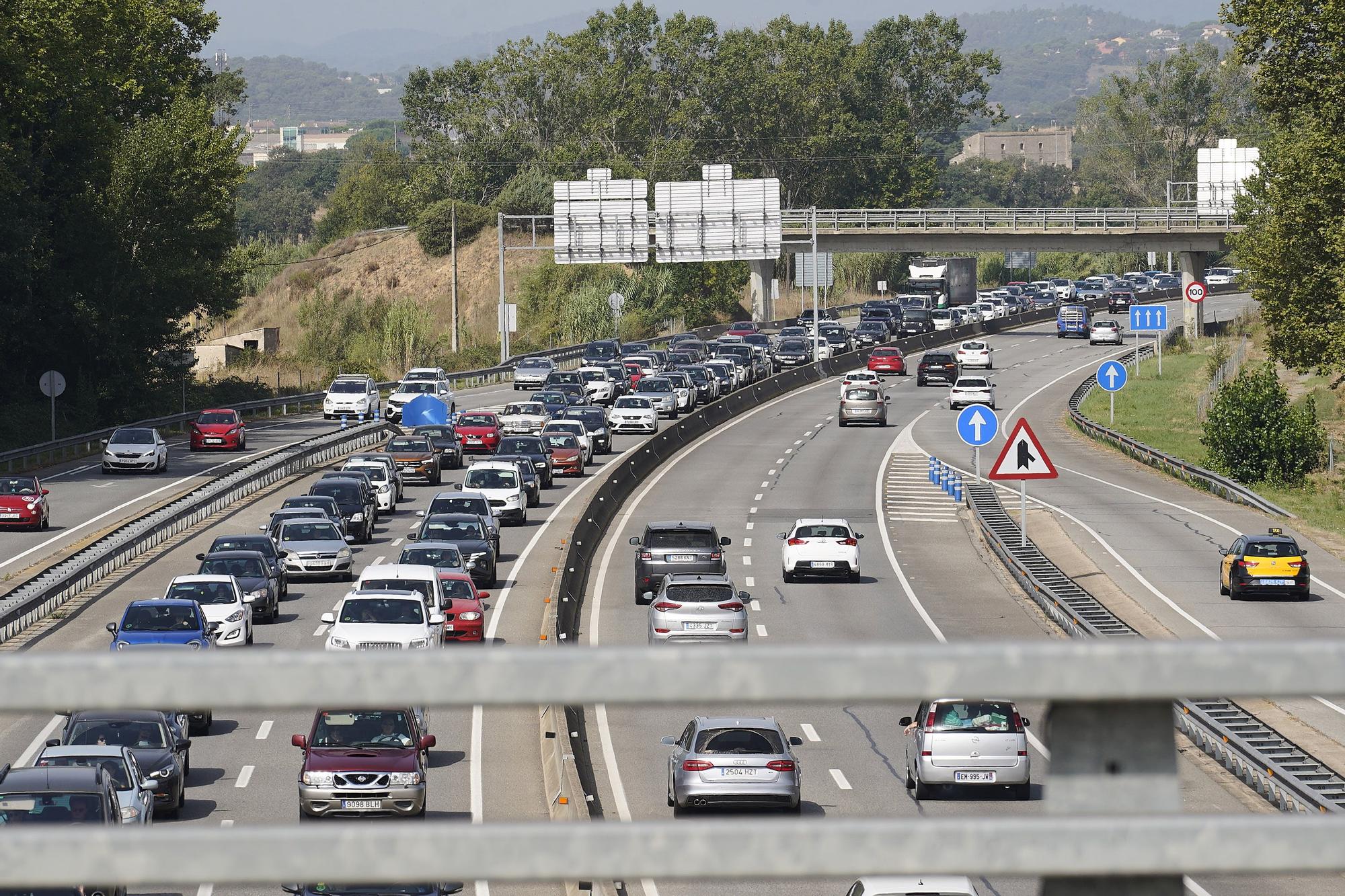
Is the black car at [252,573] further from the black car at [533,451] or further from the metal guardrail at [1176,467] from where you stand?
the metal guardrail at [1176,467]

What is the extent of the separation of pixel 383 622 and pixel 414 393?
45.5 meters

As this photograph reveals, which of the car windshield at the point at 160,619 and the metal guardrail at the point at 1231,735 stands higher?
the car windshield at the point at 160,619

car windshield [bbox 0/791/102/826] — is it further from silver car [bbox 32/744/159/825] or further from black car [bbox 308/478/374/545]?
black car [bbox 308/478/374/545]

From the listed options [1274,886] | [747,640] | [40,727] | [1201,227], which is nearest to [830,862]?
[1274,886]

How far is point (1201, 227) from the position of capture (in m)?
111

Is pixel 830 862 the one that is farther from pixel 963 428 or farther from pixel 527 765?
pixel 963 428

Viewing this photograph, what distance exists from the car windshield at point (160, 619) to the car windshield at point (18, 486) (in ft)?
67.8

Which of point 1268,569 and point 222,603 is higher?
point 222,603

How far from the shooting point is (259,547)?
39.4 meters

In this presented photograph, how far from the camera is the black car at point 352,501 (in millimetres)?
48125

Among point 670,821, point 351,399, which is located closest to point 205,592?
point 670,821

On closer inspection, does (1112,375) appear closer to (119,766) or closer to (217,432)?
(217,432)

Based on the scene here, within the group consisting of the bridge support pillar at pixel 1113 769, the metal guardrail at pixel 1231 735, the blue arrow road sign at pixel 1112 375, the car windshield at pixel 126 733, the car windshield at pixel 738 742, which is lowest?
the metal guardrail at pixel 1231 735

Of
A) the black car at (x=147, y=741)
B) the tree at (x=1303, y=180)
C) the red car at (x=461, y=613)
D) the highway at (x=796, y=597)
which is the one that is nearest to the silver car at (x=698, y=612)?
the highway at (x=796, y=597)
